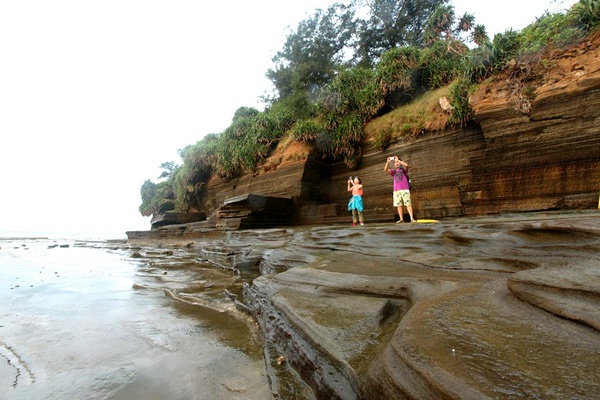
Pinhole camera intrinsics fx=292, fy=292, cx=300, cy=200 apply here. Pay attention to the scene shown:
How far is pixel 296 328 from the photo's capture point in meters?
2.15

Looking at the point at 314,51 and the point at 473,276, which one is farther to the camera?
the point at 314,51

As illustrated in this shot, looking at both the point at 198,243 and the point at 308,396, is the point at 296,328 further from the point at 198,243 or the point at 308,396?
the point at 198,243

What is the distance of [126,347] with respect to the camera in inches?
96.1

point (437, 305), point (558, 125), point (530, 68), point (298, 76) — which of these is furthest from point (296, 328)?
point (298, 76)

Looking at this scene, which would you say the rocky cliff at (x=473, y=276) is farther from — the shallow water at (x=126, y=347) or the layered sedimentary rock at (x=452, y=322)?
the shallow water at (x=126, y=347)

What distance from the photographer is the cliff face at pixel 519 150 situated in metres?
5.41

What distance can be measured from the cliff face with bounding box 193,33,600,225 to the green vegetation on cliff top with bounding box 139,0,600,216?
0.50 meters

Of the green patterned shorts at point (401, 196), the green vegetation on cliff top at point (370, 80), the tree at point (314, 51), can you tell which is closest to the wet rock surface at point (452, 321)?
the green patterned shorts at point (401, 196)

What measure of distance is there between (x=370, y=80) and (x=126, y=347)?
10.6m

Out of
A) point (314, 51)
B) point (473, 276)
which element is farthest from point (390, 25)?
point (473, 276)

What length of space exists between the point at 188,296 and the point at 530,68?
789cm

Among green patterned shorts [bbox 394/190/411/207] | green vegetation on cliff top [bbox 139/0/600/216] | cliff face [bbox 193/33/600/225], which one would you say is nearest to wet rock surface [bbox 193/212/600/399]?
green patterned shorts [bbox 394/190/411/207]

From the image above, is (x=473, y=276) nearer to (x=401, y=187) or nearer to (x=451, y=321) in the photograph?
(x=451, y=321)

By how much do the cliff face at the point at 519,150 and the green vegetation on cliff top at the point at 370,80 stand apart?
1.65 feet
